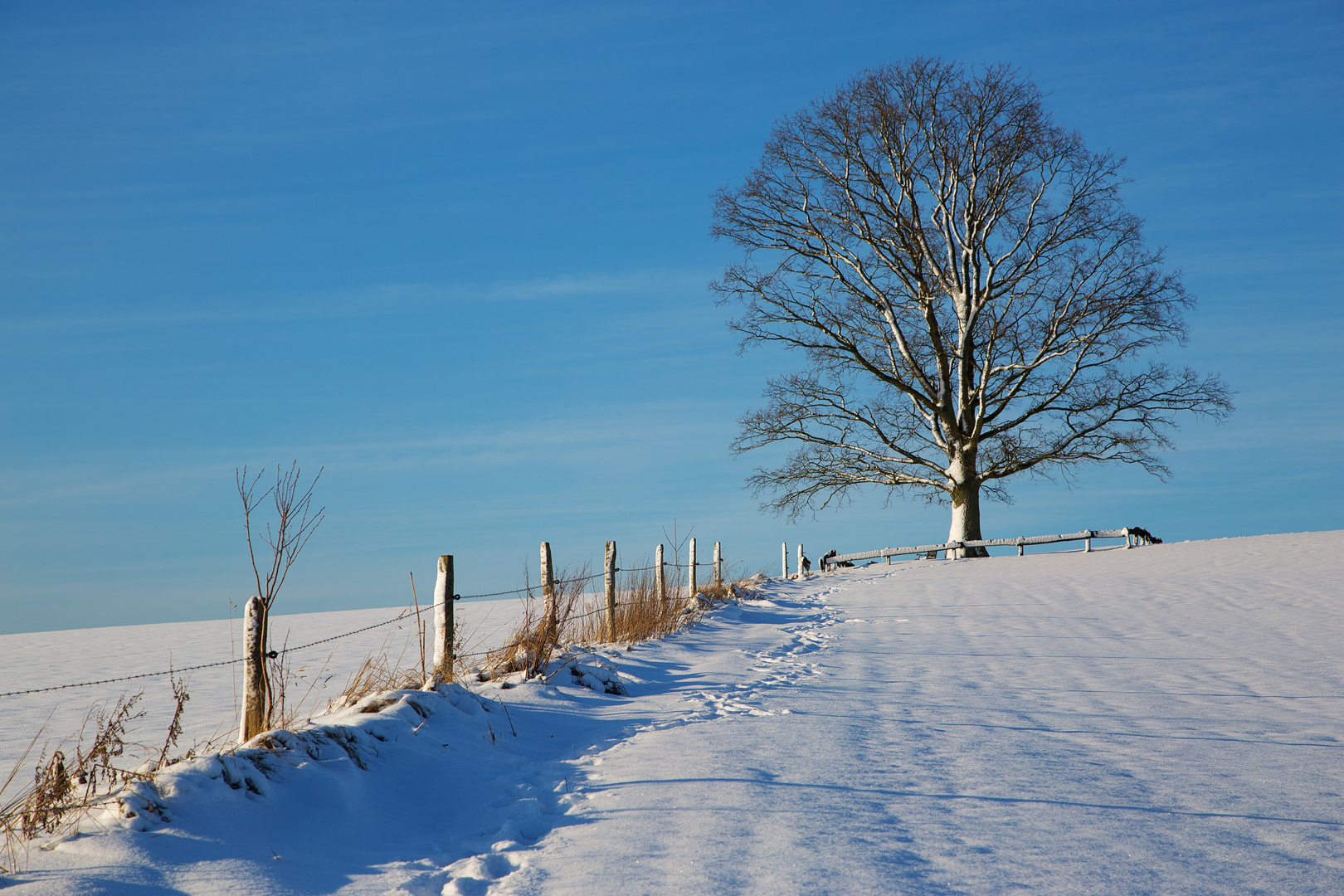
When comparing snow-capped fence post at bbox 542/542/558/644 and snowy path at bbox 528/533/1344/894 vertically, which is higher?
snow-capped fence post at bbox 542/542/558/644

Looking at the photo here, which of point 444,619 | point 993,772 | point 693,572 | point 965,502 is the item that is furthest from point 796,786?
point 965,502

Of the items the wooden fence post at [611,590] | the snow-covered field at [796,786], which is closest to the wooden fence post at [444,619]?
the snow-covered field at [796,786]

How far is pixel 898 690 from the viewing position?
7051 mm

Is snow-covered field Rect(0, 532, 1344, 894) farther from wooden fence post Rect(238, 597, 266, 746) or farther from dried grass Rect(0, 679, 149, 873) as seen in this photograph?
wooden fence post Rect(238, 597, 266, 746)

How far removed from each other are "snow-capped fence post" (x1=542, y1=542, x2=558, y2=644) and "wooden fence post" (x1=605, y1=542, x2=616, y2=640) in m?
1.67

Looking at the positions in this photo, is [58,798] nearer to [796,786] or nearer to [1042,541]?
[796,786]

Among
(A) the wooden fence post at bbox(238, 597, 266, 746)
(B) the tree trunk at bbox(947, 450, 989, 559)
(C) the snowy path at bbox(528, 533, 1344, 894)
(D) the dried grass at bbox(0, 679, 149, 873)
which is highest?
(B) the tree trunk at bbox(947, 450, 989, 559)

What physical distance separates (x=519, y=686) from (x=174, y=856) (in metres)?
3.47

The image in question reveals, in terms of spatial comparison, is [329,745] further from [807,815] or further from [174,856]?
[807,815]

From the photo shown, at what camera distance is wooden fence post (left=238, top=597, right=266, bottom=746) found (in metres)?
4.99

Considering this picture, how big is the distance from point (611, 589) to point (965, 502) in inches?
546

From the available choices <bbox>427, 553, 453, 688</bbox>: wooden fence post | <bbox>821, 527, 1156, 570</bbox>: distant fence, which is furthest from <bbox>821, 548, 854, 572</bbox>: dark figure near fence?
<bbox>427, 553, 453, 688</bbox>: wooden fence post

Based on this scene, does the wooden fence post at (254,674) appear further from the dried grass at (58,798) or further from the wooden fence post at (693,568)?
the wooden fence post at (693,568)

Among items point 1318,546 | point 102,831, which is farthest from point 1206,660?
point 1318,546
